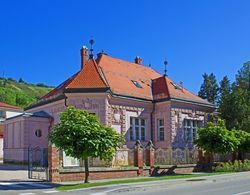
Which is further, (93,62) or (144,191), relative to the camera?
(93,62)

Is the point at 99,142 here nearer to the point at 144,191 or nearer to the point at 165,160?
the point at 144,191

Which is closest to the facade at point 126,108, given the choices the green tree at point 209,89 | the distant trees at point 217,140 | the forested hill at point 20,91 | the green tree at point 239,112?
the distant trees at point 217,140

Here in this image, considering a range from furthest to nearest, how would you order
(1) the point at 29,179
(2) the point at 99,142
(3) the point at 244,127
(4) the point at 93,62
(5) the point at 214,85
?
(5) the point at 214,85
(3) the point at 244,127
(4) the point at 93,62
(1) the point at 29,179
(2) the point at 99,142

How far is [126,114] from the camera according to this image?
110ft

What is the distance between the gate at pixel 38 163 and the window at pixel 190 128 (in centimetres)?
1435

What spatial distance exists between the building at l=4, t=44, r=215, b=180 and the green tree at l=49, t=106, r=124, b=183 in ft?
31.6

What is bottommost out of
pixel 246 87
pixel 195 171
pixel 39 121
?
pixel 195 171

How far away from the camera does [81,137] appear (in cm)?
2047

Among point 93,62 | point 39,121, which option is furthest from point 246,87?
point 39,121

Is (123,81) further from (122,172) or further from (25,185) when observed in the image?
(25,185)

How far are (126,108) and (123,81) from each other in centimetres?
323

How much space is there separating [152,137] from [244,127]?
1048 cm

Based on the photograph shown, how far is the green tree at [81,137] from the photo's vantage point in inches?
805

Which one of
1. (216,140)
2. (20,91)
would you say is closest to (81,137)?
(216,140)
